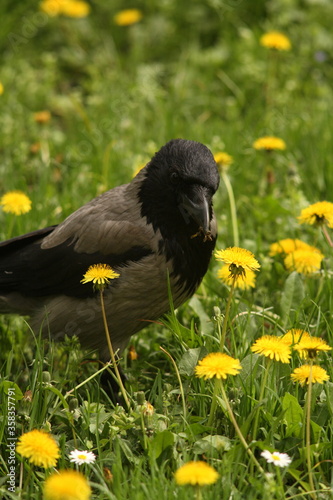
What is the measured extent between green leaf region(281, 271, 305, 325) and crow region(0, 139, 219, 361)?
1.34 feet

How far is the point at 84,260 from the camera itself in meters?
A: 3.32

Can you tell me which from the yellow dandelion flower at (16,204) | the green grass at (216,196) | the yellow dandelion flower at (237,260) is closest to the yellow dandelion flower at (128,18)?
the green grass at (216,196)

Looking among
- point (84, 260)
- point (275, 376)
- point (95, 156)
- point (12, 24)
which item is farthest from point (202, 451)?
point (12, 24)

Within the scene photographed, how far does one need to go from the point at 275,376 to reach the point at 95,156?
258 centimetres

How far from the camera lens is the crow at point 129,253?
321 centimetres

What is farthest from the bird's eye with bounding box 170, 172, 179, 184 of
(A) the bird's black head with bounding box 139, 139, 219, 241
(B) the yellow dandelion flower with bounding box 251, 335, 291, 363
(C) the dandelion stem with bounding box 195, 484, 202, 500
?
(C) the dandelion stem with bounding box 195, 484, 202, 500

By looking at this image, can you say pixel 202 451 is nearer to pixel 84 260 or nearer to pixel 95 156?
pixel 84 260

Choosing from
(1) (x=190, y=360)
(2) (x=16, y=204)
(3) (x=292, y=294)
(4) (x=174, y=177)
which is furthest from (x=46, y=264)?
(3) (x=292, y=294)

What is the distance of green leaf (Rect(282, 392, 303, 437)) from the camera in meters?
2.65

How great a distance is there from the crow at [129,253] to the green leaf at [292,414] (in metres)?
0.72

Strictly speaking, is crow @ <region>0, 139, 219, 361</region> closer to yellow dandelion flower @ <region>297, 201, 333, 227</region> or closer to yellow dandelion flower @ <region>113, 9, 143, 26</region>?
yellow dandelion flower @ <region>297, 201, 333, 227</region>

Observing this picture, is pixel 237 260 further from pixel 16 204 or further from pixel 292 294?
pixel 16 204

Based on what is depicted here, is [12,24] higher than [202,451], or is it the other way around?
[12,24]

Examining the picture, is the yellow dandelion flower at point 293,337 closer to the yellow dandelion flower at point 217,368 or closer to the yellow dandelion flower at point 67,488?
the yellow dandelion flower at point 217,368
